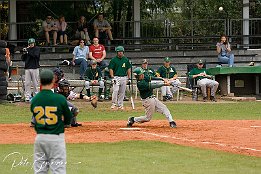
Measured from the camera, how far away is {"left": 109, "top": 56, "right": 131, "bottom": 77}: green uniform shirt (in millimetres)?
25812

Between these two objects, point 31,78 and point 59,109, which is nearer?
point 59,109

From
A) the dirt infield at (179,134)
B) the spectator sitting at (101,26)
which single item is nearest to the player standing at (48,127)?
the dirt infield at (179,134)

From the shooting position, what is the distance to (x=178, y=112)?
25.1 metres

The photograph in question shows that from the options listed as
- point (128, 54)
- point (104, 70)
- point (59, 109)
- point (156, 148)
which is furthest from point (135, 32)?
point (59, 109)

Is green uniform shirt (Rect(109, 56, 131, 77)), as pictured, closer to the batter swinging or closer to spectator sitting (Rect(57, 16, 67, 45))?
the batter swinging

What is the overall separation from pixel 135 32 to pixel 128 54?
2.41 metres

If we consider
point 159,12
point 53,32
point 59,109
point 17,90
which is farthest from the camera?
point 159,12

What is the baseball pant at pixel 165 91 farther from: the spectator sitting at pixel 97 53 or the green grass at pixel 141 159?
the green grass at pixel 141 159

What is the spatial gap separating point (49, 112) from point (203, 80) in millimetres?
19576

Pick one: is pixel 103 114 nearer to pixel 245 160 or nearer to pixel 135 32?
pixel 245 160

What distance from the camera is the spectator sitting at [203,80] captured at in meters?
29.2

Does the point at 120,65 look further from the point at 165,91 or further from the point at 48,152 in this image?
the point at 48,152

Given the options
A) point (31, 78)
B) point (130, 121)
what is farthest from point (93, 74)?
point (130, 121)

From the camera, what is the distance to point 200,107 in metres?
26.9
